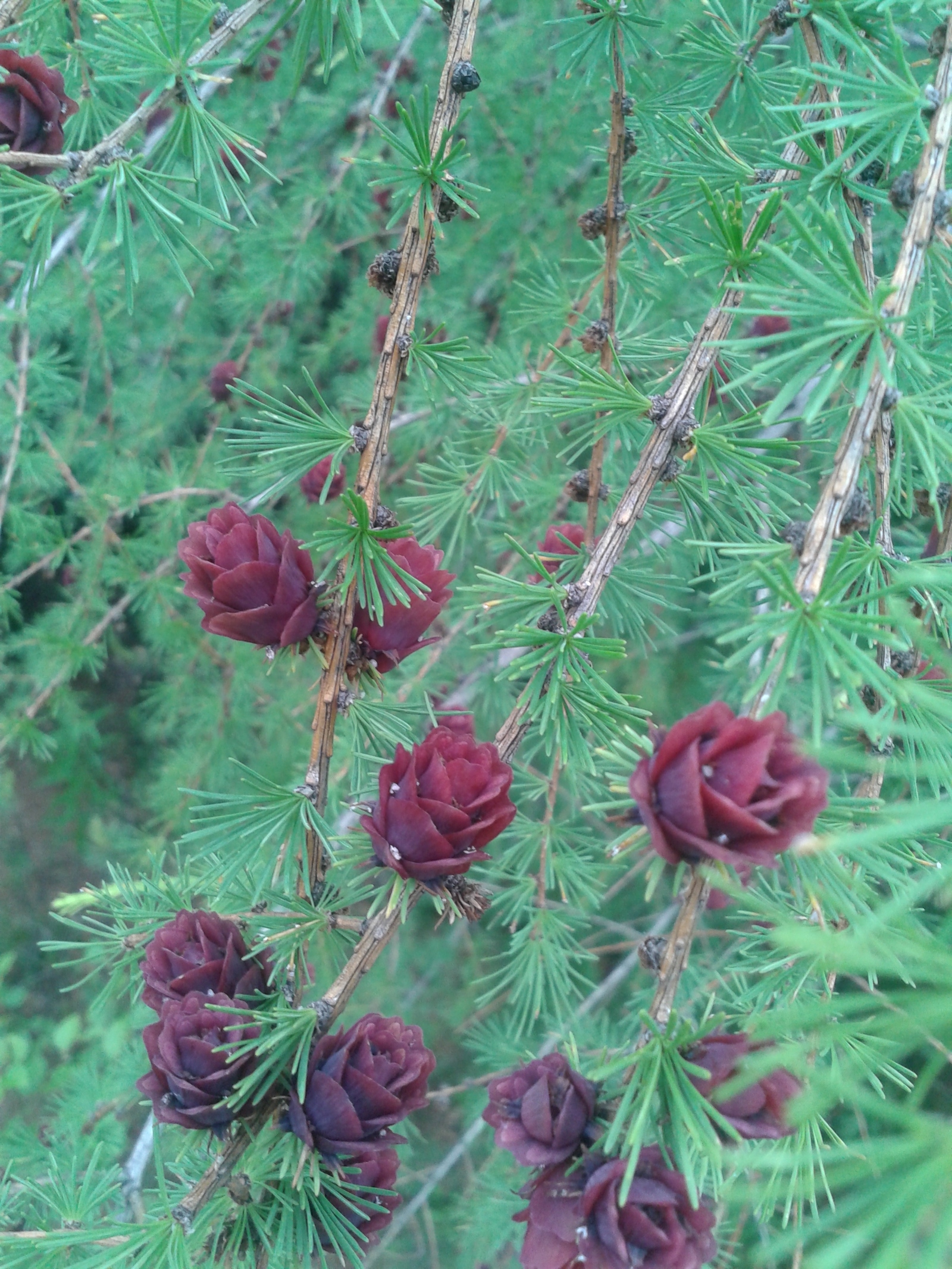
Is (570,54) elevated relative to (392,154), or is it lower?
elevated

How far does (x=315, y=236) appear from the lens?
140 cm

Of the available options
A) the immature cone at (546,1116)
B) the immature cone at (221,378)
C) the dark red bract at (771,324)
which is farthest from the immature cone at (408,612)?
the immature cone at (221,378)

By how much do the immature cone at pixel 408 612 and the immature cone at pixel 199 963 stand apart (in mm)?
174

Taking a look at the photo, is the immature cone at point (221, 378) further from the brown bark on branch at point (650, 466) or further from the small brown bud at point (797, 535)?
the small brown bud at point (797, 535)

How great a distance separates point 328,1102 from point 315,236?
1.32 meters

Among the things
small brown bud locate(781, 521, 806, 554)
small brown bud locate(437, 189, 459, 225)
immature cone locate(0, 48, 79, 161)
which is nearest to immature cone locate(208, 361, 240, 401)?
immature cone locate(0, 48, 79, 161)

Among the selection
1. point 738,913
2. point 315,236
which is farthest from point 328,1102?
point 315,236

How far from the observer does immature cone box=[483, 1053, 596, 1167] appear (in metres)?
0.38

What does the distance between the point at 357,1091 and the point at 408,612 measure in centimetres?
25

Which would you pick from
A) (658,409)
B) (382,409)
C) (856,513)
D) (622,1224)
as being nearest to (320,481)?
(382,409)

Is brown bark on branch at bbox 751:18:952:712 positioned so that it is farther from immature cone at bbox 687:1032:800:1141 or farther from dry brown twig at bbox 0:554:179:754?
dry brown twig at bbox 0:554:179:754

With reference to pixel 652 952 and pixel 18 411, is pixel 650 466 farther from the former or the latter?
pixel 18 411

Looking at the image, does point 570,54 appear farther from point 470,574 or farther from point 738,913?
point 470,574

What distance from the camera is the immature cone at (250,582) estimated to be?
465 millimetres
